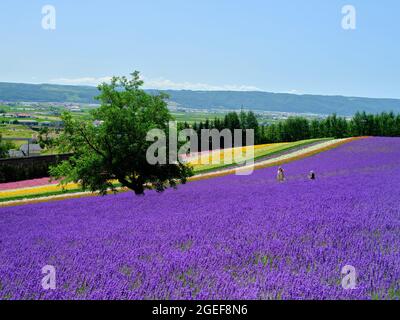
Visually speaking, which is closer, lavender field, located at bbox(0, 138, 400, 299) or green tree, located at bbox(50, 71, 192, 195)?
lavender field, located at bbox(0, 138, 400, 299)

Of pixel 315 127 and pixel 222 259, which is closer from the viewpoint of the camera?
pixel 222 259

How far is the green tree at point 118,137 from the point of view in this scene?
20.7 m

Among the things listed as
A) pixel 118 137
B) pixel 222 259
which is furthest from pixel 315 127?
pixel 222 259

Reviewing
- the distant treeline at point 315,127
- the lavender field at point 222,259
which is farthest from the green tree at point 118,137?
the distant treeline at point 315,127

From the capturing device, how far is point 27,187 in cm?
4066

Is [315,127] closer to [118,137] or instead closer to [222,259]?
[118,137]

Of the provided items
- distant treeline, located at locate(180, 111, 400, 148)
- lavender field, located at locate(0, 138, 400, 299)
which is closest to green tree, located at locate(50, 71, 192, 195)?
lavender field, located at locate(0, 138, 400, 299)

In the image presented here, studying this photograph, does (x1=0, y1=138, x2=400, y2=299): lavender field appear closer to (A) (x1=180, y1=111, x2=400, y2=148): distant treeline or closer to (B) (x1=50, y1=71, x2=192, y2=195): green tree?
(B) (x1=50, y1=71, x2=192, y2=195): green tree

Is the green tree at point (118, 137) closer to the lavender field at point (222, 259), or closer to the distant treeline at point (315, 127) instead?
the lavender field at point (222, 259)

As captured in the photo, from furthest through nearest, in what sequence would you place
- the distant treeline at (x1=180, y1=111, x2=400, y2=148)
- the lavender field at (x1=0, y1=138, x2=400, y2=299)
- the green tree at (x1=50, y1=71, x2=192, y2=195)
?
the distant treeline at (x1=180, y1=111, x2=400, y2=148) → the green tree at (x1=50, y1=71, x2=192, y2=195) → the lavender field at (x1=0, y1=138, x2=400, y2=299)

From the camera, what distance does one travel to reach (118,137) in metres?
20.9

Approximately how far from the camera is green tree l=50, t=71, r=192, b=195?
2067 cm
